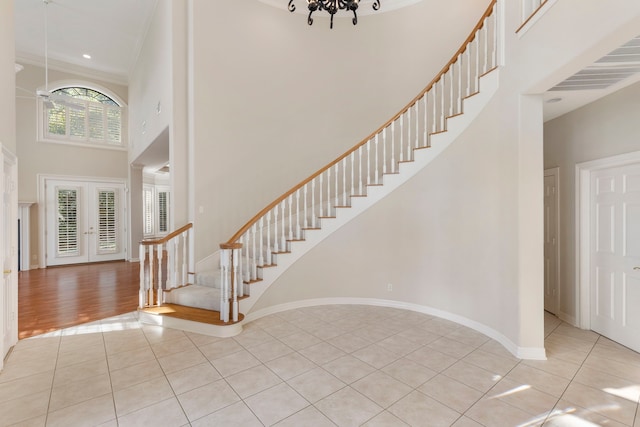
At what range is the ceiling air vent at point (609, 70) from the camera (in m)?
2.13

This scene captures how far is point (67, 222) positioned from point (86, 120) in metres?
2.89

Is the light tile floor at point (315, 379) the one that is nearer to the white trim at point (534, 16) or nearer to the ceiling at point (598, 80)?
the ceiling at point (598, 80)

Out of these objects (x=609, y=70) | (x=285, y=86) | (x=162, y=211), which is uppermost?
(x=285, y=86)

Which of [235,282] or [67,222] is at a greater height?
[67,222]

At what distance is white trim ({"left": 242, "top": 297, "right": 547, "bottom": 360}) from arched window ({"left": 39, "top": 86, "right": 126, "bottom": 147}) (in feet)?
24.5

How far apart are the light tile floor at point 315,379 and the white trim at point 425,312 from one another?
0.29 feet

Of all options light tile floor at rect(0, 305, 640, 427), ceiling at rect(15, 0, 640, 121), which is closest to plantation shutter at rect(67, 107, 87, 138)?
ceiling at rect(15, 0, 640, 121)

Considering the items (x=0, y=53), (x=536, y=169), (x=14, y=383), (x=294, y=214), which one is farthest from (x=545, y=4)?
(x=14, y=383)

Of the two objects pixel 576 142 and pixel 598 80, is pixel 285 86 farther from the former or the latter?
pixel 576 142

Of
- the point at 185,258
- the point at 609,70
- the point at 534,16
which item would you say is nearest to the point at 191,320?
the point at 185,258

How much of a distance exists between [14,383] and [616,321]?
6029 millimetres

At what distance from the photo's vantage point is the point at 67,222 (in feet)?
25.5

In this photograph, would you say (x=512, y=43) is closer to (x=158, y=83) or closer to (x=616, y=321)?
(x=616, y=321)

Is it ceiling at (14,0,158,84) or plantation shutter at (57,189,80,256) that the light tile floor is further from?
ceiling at (14,0,158,84)
